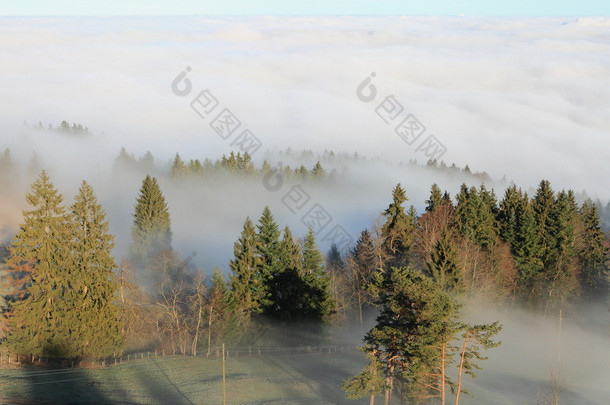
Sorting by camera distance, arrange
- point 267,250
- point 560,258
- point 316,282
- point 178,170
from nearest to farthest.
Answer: point 316,282 < point 267,250 < point 560,258 < point 178,170

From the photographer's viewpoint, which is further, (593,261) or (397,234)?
(593,261)

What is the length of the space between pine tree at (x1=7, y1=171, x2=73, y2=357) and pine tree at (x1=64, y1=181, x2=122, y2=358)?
0.67 meters

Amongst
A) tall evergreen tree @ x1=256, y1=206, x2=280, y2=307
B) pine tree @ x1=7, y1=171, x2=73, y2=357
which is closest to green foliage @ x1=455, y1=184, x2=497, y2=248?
tall evergreen tree @ x1=256, y1=206, x2=280, y2=307

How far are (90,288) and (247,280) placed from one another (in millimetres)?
15018

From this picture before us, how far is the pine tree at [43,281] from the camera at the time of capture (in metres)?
47.7

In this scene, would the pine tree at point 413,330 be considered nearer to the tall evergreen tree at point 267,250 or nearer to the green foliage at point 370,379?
the green foliage at point 370,379

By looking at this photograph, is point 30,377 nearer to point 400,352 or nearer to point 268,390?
point 268,390

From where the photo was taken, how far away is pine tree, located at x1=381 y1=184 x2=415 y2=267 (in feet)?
214

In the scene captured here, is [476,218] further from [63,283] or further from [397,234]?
[63,283]

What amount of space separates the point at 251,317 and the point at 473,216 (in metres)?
31.9

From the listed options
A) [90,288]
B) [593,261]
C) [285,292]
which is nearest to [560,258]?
[593,261]

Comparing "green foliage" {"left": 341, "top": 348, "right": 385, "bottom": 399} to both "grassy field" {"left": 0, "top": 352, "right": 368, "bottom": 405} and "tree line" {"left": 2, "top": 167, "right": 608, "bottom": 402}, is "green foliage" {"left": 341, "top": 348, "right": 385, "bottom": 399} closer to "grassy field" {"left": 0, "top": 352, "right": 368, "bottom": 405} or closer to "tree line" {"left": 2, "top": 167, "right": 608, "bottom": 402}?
"tree line" {"left": 2, "top": 167, "right": 608, "bottom": 402}

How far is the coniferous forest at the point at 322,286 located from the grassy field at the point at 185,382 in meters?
3.64

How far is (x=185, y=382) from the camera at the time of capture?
4578 centimetres
